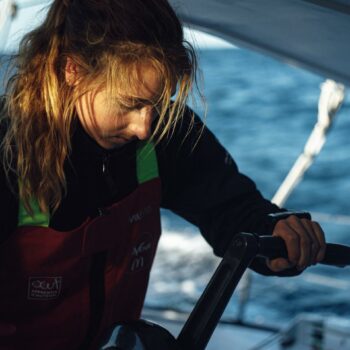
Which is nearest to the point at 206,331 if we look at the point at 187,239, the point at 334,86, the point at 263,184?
the point at 334,86

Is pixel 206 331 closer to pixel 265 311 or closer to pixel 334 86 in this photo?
pixel 334 86

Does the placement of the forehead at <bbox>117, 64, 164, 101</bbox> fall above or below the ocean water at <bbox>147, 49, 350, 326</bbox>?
above

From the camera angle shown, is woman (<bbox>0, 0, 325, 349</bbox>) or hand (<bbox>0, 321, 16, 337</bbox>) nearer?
woman (<bbox>0, 0, 325, 349</bbox>)

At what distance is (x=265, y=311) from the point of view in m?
6.36

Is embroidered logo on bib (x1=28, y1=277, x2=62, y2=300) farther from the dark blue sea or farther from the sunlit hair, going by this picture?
the dark blue sea

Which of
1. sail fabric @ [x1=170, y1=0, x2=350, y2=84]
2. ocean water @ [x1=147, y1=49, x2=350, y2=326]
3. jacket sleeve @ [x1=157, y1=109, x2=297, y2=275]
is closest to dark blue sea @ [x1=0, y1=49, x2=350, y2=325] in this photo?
ocean water @ [x1=147, y1=49, x2=350, y2=326]

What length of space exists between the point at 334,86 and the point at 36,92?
4.28 feet

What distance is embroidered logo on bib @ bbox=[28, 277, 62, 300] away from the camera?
1.35 meters

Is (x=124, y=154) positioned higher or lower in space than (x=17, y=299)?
higher

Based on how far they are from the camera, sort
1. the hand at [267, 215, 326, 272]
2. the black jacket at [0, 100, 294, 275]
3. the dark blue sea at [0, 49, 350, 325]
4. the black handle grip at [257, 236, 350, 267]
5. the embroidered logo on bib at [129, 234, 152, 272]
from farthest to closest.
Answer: the dark blue sea at [0, 49, 350, 325]
the embroidered logo on bib at [129, 234, 152, 272]
the black jacket at [0, 100, 294, 275]
the hand at [267, 215, 326, 272]
the black handle grip at [257, 236, 350, 267]

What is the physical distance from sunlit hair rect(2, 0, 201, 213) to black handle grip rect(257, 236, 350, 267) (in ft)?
0.80

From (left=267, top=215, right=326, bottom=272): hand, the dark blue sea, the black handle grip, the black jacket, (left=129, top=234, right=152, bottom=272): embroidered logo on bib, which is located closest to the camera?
the black handle grip

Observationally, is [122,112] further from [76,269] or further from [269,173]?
[269,173]

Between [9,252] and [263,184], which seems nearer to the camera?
[9,252]
